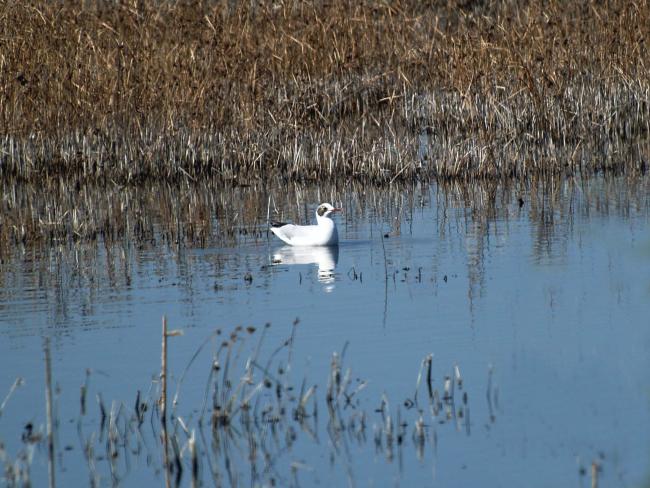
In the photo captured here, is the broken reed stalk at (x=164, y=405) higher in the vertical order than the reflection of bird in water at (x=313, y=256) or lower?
lower

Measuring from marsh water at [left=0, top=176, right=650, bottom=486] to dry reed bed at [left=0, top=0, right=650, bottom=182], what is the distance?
1566 millimetres

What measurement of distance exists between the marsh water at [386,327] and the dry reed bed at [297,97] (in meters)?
1.57

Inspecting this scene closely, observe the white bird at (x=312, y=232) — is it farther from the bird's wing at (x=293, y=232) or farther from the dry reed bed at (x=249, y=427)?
the dry reed bed at (x=249, y=427)

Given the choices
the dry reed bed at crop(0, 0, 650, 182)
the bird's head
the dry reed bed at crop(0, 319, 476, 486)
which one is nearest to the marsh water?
the dry reed bed at crop(0, 319, 476, 486)

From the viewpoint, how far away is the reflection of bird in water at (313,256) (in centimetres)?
980

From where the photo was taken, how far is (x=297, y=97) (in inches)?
603

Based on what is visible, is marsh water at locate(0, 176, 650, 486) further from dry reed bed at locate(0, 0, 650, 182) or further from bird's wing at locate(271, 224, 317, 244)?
dry reed bed at locate(0, 0, 650, 182)

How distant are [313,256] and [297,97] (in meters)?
5.32

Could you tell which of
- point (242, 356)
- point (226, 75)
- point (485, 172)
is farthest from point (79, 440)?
point (226, 75)

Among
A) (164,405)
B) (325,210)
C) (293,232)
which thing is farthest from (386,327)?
(325,210)

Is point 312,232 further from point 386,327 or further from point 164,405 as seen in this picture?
point 164,405

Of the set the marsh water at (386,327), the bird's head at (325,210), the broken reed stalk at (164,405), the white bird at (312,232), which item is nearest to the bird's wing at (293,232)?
the white bird at (312,232)

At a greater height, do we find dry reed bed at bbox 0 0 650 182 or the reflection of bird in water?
dry reed bed at bbox 0 0 650 182

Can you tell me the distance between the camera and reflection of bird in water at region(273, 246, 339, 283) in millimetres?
9797
